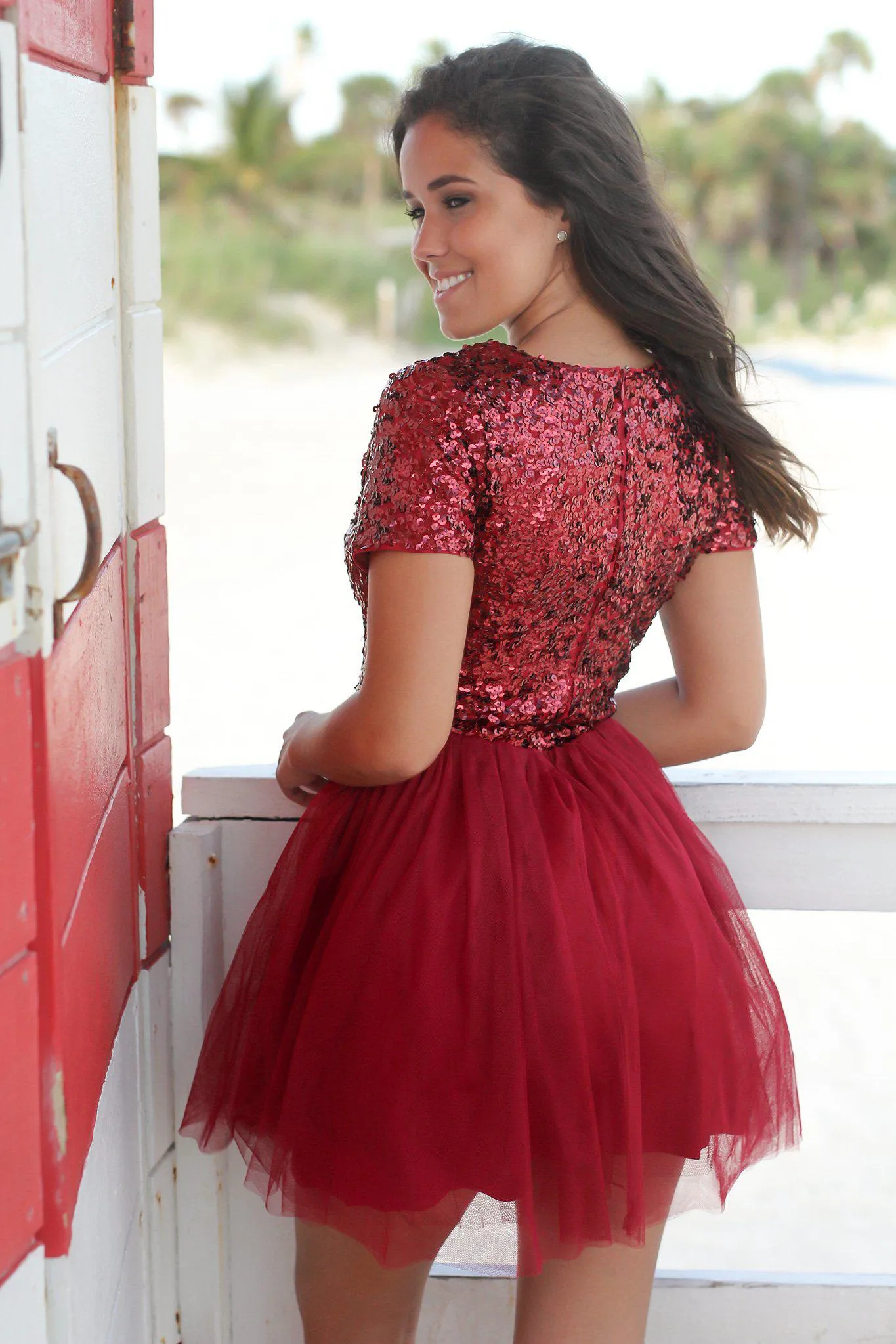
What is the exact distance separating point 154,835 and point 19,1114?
2.08 ft

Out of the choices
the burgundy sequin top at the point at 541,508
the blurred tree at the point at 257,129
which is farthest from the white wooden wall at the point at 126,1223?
the blurred tree at the point at 257,129

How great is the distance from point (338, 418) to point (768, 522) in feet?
53.6

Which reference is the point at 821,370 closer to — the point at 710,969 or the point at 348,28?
the point at 348,28

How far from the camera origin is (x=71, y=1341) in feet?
3.89

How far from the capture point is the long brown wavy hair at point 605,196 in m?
1.36

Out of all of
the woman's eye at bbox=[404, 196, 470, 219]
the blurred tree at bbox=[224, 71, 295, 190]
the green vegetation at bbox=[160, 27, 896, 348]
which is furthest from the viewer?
the blurred tree at bbox=[224, 71, 295, 190]

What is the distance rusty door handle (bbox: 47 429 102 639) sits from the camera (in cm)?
108

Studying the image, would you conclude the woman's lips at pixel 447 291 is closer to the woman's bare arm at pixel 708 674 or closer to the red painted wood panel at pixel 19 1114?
the woman's bare arm at pixel 708 674

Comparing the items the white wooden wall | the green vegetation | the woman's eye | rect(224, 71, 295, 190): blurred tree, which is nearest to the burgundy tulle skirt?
the white wooden wall

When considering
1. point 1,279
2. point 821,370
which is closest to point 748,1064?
point 1,279

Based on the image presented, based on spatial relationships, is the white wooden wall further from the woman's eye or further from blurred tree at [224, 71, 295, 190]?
blurred tree at [224, 71, 295, 190]

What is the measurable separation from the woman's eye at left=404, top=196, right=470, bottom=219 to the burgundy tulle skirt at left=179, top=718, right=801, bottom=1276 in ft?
1.68

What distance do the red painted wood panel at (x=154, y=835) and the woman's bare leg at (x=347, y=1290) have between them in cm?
39

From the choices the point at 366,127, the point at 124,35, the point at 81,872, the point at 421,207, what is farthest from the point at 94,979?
the point at 366,127
